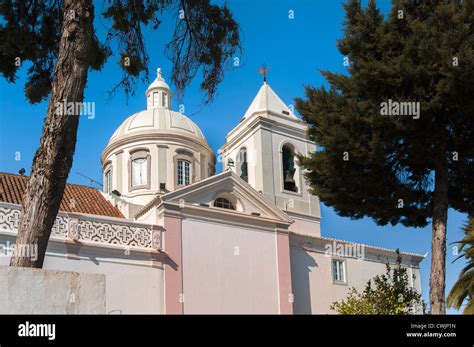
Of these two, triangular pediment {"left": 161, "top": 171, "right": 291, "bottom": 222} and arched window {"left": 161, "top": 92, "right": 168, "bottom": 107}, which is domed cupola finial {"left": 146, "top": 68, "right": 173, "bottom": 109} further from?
triangular pediment {"left": 161, "top": 171, "right": 291, "bottom": 222}

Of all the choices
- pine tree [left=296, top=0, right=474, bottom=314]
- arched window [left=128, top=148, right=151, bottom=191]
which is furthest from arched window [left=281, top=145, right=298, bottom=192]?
pine tree [left=296, top=0, right=474, bottom=314]

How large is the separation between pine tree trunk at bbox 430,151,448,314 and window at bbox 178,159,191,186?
1706 centimetres

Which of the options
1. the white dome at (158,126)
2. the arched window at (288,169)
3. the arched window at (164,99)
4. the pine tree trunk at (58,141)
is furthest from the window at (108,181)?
the pine tree trunk at (58,141)

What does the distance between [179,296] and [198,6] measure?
14.8m

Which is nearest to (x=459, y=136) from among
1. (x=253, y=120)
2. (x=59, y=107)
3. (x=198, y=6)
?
(x=198, y=6)

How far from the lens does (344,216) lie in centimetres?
1645

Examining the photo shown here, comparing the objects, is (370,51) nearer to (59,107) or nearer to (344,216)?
(344,216)

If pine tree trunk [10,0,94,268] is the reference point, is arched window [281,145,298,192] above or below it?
above

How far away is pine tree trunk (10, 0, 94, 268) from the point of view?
704 cm

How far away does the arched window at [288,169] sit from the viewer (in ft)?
97.5

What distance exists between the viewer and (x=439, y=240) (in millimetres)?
14422

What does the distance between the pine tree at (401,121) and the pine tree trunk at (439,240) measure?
0.9 inches

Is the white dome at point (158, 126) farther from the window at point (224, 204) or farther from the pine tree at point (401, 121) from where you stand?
the pine tree at point (401, 121)
